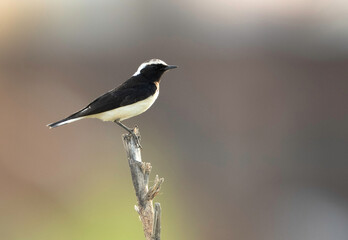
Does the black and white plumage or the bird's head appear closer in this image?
the black and white plumage

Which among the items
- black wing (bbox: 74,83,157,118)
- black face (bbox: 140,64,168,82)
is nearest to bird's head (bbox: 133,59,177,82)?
black face (bbox: 140,64,168,82)

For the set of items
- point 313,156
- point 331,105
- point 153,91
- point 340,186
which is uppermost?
point 153,91

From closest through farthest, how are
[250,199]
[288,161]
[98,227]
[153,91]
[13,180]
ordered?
[153,91]
[98,227]
[13,180]
[250,199]
[288,161]

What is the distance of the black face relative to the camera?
599cm

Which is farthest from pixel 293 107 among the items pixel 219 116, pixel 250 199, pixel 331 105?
pixel 250 199

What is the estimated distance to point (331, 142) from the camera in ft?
40.7

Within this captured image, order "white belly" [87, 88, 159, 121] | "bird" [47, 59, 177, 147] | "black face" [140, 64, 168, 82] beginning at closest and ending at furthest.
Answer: "bird" [47, 59, 177, 147] < "white belly" [87, 88, 159, 121] < "black face" [140, 64, 168, 82]

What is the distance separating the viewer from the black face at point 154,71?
599 cm

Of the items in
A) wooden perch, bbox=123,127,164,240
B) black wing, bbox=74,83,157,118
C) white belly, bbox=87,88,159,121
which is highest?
black wing, bbox=74,83,157,118

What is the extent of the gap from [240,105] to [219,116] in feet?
1.74

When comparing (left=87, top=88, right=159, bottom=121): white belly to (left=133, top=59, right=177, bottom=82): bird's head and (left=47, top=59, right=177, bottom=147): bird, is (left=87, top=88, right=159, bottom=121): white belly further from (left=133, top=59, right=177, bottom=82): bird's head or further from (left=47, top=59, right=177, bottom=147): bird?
(left=133, top=59, right=177, bottom=82): bird's head

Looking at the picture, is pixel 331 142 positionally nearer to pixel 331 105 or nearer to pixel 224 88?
pixel 331 105

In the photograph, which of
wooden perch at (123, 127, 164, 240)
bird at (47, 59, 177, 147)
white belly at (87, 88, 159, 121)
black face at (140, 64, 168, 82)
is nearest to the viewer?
wooden perch at (123, 127, 164, 240)

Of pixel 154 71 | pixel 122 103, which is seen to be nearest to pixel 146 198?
pixel 122 103
